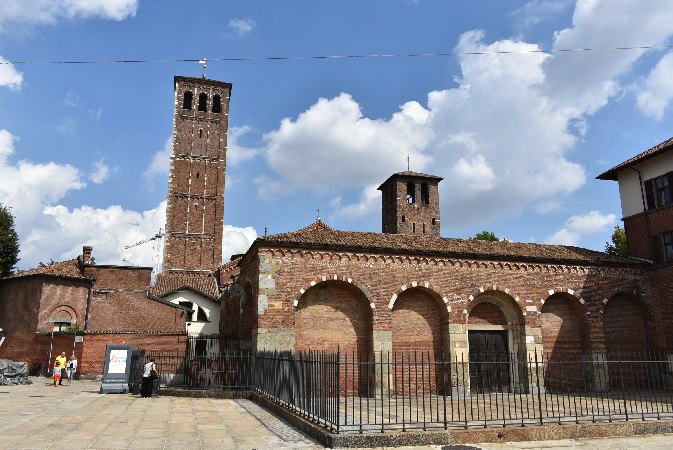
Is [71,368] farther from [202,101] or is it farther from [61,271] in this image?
[202,101]

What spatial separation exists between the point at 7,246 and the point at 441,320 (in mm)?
34018

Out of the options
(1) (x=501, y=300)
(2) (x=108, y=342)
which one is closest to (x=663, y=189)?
(1) (x=501, y=300)

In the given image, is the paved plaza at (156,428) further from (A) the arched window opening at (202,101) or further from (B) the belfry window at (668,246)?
(A) the arched window opening at (202,101)

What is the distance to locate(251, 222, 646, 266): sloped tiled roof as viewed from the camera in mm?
18766

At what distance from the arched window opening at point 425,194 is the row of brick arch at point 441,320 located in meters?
20.0

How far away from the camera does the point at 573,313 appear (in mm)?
21672

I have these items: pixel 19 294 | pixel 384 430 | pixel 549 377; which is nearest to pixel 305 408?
pixel 384 430

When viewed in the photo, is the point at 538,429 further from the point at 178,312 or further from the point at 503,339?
the point at 178,312

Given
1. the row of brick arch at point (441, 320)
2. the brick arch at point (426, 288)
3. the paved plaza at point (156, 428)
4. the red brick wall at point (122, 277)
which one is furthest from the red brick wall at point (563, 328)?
the red brick wall at point (122, 277)

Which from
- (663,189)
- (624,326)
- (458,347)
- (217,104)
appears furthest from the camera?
(217,104)

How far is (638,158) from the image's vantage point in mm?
23547

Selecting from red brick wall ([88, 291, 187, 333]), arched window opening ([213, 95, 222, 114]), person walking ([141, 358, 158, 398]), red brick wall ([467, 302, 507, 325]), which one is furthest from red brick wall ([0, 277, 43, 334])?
red brick wall ([467, 302, 507, 325])

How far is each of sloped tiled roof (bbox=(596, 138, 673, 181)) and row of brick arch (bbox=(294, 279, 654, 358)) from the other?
21.8 ft

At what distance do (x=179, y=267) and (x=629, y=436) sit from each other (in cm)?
3747
